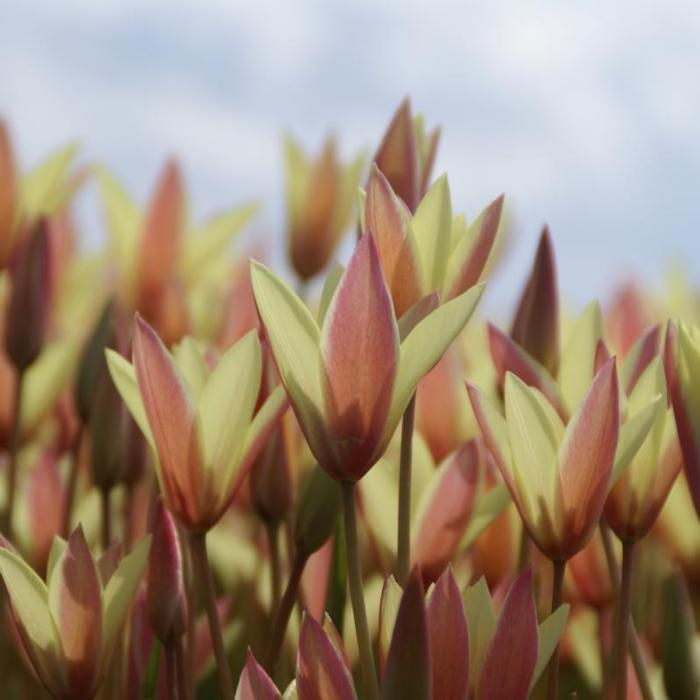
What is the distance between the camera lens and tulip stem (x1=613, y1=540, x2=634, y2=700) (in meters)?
0.55

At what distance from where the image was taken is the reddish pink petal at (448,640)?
45 centimetres

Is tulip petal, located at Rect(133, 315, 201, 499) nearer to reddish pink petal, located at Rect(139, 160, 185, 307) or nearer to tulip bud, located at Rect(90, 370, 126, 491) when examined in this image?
tulip bud, located at Rect(90, 370, 126, 491)

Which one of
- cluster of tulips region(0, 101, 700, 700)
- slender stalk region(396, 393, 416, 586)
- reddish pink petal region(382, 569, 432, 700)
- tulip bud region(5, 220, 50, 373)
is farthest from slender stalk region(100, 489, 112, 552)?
reddish pink petal region(382, 569, 432, 700)

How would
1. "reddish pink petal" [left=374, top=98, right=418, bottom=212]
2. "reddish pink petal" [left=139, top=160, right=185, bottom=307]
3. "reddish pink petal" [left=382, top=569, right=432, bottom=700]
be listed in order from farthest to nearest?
"reddish pink petal" [left=139, top=160, right=185, bottom=307] < "reddish pink petal" [left=374, top=98, right=418, bottom=212] < "reddish pink petal" [left=382, top=569, right=432, bottom=700]

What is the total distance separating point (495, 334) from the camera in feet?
1.99

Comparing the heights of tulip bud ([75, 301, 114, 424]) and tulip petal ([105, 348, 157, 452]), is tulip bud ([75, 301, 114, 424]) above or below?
above

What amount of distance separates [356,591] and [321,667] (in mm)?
35

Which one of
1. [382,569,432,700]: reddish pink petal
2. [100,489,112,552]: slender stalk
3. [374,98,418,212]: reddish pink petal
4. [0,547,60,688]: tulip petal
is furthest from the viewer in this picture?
[100,489,112,552]: slender stalk

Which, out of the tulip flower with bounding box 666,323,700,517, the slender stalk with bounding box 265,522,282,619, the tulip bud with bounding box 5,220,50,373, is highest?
the tulip bud with bounding box 5,220,50,373

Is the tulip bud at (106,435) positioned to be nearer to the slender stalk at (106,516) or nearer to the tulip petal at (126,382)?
the slender stalk at (106,516)

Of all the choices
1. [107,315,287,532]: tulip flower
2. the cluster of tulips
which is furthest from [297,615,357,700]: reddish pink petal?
[107,315,287,532]: tulip flower

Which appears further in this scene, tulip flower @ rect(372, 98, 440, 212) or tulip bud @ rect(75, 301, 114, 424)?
tulip bud @ rect(75, 301, 114, 424)

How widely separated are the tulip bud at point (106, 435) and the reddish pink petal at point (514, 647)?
1.05ft

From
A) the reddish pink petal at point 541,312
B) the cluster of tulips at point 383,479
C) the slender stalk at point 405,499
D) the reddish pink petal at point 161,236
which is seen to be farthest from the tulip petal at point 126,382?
the reddish pink petal at point 161,236
